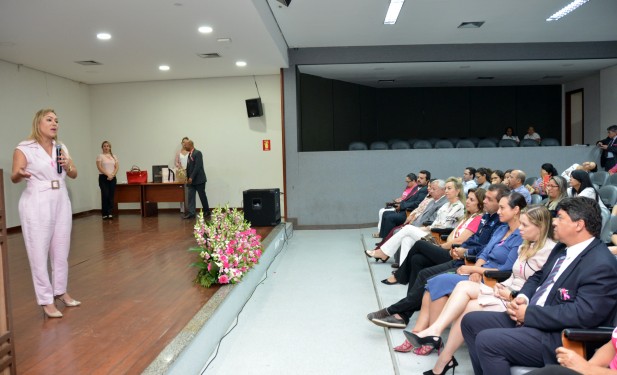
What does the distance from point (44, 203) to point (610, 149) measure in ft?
30.2

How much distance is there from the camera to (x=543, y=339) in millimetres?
2309

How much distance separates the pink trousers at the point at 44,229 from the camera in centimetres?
346

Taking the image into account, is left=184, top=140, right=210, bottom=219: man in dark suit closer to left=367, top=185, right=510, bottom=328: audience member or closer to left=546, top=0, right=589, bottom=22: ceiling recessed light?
left=367, top=185, right=510, bottom=328: audience member

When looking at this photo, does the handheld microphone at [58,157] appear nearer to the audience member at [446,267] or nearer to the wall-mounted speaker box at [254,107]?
the audience member at [446,267]

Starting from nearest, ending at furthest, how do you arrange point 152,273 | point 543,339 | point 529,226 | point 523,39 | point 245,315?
1. point 543,339
2. point 529,226
3. point 245,315
4. point 152,273
5. point 523,39

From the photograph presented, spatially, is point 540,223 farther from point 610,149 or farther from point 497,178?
point 610,149

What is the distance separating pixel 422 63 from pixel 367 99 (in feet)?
11.7

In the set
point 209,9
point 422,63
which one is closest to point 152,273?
point 209,9

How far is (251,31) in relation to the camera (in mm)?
6785

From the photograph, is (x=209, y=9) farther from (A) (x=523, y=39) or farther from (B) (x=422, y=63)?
(A) (x=523, y=39)

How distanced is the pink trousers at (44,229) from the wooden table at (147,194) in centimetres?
619

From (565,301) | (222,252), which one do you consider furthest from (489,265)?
(222,252)

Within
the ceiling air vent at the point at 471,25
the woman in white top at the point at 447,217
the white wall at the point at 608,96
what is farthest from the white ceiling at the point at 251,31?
the woman in white top at the point at 447,217

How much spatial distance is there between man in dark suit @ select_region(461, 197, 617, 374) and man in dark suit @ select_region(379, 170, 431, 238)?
4346 millimetres
